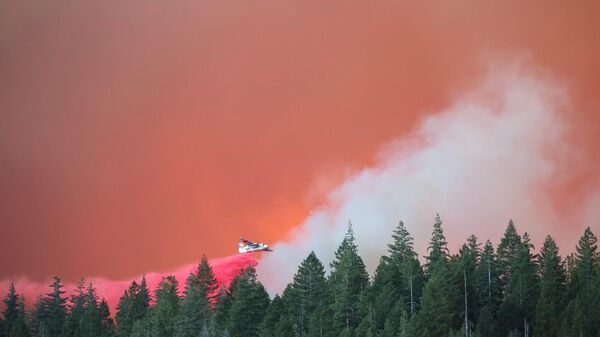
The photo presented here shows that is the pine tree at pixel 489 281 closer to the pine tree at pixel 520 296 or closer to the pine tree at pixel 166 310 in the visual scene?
the pine tree at pixel 520 296

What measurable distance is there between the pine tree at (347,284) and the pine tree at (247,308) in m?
10.2

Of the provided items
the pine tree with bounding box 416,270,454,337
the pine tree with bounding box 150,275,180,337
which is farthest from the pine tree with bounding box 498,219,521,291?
the pine tree with bounding box 150,275,180,337

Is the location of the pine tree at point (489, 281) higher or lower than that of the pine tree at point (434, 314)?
higher

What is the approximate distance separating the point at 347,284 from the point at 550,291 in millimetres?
26136

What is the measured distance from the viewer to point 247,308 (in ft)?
565

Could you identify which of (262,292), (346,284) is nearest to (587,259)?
(346,284)

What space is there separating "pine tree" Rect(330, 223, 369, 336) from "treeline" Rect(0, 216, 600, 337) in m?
0.14

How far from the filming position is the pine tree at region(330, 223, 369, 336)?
162375 mm

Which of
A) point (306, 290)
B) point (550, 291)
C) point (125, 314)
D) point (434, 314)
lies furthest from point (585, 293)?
point (125, 314)

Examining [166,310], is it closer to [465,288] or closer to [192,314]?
[192,314]

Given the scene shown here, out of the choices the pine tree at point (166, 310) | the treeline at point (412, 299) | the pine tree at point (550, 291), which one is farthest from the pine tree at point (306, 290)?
the pine tree at point (550, 291)

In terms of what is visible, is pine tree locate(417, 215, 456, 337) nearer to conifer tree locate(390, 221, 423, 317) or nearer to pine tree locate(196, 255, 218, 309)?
conifer tree locate(390, 221, 423, 317)

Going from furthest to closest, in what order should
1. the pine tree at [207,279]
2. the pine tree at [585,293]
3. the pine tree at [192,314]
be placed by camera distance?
the pine tree at [207,279] → the pine tree at [192,314] → the pine tree at [585,293]

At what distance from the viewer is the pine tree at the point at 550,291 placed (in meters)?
153
